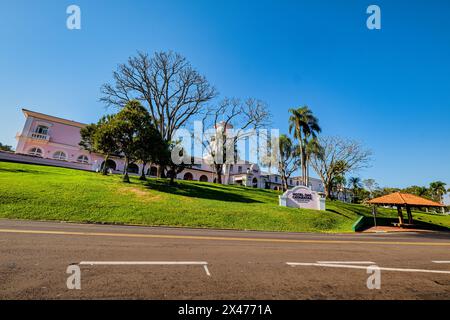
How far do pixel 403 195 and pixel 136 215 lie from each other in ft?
88.9

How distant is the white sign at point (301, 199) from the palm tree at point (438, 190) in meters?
81.9

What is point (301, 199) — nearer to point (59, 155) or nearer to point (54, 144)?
point (59, 155)

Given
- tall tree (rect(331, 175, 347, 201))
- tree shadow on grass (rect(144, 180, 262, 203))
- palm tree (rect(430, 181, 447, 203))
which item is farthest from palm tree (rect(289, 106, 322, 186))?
palm tree (rect(430, 181, 447, 203))

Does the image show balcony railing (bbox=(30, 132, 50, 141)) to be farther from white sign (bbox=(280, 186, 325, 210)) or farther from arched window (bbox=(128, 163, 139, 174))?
white sign (bbox=(280, 186, 325, 210))

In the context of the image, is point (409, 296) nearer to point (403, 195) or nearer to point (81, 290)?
point (81, 290)

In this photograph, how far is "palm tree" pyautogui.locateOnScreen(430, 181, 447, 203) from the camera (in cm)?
7737

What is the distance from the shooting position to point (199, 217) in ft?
52.0

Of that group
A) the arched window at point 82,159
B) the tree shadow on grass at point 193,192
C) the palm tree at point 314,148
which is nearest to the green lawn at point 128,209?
the tree shadow on grass at point 193,192

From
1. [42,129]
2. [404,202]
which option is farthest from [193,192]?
[42,129]

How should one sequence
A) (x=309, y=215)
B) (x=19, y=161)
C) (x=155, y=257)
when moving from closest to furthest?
(x=155, y=257)
(x=309, y=215)
(x=19, y=161)

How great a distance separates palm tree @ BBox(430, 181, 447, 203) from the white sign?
81885 millimetres

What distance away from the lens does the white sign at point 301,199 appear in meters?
24.7

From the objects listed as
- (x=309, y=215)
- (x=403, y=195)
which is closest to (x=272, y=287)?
(x=309, y=215)

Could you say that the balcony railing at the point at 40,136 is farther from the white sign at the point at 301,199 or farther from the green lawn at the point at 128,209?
the white sign at the point at 301,199
